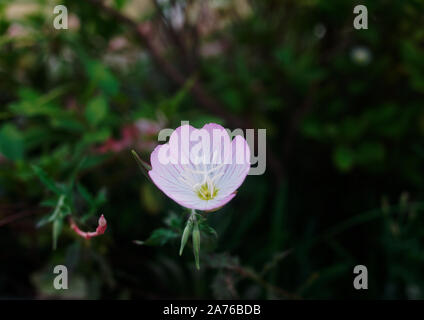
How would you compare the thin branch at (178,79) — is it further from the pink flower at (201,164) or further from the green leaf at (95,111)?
the pink flower at (201,164)

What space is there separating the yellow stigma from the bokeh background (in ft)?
0.76

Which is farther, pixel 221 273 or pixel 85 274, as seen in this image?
pixel 85 274

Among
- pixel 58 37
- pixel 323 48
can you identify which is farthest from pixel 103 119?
pixel 323 48

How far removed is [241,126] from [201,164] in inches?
18.2

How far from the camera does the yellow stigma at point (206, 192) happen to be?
2.09 feet

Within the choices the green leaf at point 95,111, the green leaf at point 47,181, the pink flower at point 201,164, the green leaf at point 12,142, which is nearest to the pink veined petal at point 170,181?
the pink flower at point 201,164

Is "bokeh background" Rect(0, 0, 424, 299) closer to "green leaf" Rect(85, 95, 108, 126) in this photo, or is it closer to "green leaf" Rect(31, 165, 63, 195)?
"green leaf" Rect(85, 95, 108, 126)

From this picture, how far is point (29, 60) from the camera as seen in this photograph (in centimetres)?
131

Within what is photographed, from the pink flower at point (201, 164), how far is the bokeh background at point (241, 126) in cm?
20

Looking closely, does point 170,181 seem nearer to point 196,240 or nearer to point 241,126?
point 196,240

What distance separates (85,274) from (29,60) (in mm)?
717
